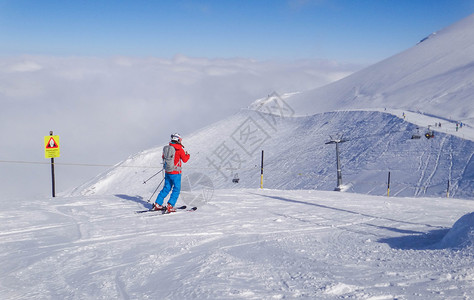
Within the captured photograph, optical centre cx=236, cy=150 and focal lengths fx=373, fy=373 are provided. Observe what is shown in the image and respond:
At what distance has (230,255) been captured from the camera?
18.8 feet

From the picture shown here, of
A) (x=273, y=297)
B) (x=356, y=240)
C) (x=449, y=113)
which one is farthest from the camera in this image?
(x=449, y=113)

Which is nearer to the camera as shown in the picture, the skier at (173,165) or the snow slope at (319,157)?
the skier at (173,165)

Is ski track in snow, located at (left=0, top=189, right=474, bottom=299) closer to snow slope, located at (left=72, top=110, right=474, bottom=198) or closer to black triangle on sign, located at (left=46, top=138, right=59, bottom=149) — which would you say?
black triangle on sign, located at (left=46, top=138, right=59, bottom=149)

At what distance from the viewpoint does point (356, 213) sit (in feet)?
31.1

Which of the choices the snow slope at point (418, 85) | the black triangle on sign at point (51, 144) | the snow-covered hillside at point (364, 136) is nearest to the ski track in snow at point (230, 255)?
the black triangle on sign at point (51, 144)

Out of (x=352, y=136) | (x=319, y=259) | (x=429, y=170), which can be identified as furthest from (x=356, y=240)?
(x=352, y=136)

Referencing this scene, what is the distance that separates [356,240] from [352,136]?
154ft

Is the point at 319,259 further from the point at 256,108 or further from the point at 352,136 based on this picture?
the point at 256,108

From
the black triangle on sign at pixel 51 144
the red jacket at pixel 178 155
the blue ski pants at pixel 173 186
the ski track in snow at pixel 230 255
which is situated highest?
the black triangle on sign at pixel 51 144

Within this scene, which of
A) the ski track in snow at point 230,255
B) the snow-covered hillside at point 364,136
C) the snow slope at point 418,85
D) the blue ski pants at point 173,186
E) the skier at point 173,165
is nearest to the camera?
the ski track in snow at point 230,255

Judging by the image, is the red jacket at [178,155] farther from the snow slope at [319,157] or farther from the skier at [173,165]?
the snow slope at [319,157]

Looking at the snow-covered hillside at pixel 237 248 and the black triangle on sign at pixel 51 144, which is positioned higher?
the black triangle on sign at pixel 51 144

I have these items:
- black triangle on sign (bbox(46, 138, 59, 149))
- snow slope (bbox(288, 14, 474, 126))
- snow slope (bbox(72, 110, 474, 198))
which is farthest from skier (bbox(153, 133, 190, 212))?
snow slope (bbox(288, 14, 474, 126))

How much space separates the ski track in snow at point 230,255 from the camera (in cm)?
435
